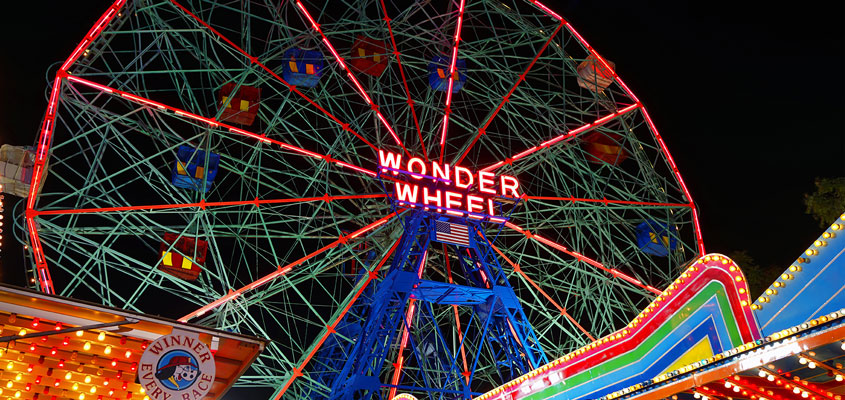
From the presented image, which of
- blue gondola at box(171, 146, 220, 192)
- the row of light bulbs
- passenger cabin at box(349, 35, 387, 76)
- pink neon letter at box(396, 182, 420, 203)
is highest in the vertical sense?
passenger cabin at box(349, 35, 387, 76)

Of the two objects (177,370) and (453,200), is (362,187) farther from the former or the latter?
(177,370)

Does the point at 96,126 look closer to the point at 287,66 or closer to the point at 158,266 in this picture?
the point at 158,266

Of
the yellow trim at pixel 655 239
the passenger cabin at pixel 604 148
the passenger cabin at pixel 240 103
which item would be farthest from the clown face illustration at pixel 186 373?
the yellow trim at pixel 655 239

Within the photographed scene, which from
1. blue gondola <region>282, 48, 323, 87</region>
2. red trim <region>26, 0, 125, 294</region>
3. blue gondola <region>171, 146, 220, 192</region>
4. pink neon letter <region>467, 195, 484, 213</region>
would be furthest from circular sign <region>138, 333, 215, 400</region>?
blue gondola <region>282, 48, 323, 87</region>

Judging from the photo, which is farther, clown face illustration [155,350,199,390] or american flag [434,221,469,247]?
american flag [434,221,469,247]

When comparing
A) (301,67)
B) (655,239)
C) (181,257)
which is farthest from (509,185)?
(181,257)

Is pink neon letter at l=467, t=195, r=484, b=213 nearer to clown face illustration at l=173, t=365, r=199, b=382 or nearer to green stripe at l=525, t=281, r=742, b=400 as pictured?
green stripe at l=525, t=281, r=742, b=400

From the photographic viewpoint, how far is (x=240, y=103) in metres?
15.9

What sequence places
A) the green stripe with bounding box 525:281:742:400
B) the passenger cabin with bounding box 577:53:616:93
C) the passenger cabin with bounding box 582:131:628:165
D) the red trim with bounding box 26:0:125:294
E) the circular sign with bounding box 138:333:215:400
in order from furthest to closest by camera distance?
1. the passenger cabin with bounding box 582:131:628:165
2. the passenger cabin with bounding box 577:53:616:93
3. the red trim with bounding box 26:0:125:294
4. the circular sign with bounding box 138:333:215:400
5. the green stripe with bounding box 525:281:742:400

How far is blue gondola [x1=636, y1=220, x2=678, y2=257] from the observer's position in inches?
733

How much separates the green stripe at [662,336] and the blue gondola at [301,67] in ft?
32.8

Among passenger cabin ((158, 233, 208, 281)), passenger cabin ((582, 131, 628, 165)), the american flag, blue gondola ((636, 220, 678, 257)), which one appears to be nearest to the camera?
passenger cabin ((158, 233, 208, 281))

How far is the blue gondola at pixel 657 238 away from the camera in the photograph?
61.1 ft

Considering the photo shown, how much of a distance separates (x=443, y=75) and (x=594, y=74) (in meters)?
4.06
